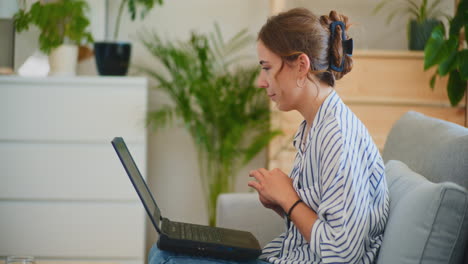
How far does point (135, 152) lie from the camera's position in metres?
3.48

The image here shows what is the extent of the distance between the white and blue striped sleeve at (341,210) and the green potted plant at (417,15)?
216 centimetres

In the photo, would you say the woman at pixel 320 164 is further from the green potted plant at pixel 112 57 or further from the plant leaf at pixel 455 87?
the green potted plant at pixel 112 57

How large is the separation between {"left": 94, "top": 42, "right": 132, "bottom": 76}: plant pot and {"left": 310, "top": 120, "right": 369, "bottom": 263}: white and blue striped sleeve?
7.63 feet

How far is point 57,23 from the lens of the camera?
3658 mm

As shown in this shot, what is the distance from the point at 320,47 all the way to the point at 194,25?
2516 mm

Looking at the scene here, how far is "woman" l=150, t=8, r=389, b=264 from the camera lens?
1419 mm

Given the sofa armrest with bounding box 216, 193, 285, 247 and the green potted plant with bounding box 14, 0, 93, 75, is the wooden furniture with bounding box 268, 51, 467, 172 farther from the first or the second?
the green potted plant with bounding box 14, 0, 93, 75

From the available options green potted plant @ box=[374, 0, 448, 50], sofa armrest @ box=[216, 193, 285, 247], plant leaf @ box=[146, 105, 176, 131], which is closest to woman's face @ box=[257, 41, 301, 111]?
sofa armrest @ box=[216, 193, 285, 247]

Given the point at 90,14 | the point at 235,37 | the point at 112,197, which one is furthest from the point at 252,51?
the point at 112,197

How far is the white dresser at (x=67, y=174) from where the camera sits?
3.41 meters

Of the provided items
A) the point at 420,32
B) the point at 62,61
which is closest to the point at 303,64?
the point at 420,32

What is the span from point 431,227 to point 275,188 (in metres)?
0.40

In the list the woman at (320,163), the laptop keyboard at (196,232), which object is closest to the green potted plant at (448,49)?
the woman at (320,163)

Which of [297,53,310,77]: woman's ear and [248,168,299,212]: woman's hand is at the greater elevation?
[297,53,310,77]: woman's ear
